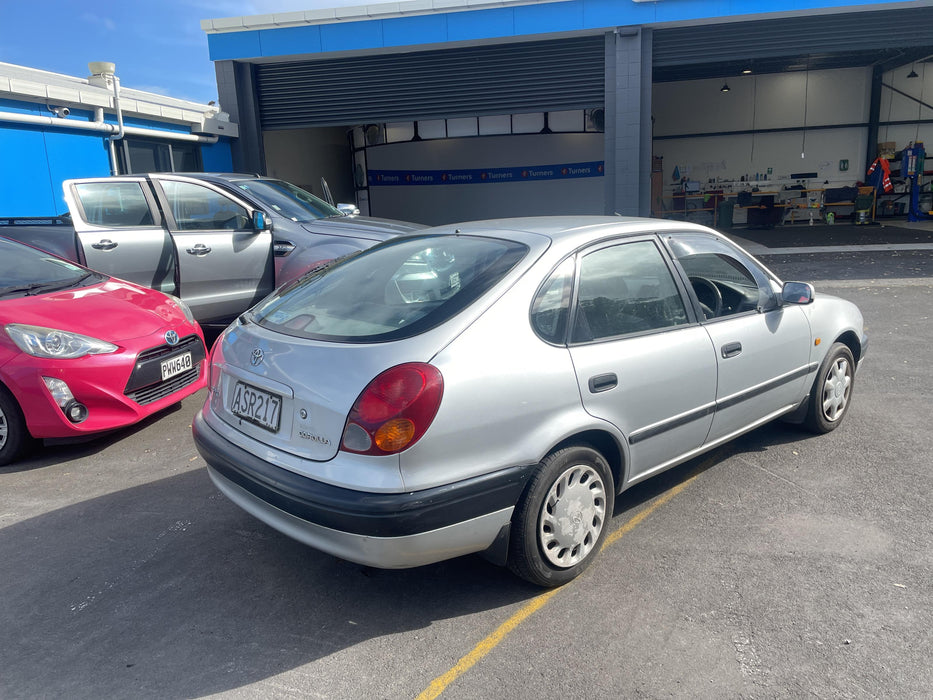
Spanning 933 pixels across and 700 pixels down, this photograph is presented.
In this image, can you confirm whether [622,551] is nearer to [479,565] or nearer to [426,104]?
[479,565]

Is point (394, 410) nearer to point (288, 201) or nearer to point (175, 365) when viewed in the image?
point (175, 365)

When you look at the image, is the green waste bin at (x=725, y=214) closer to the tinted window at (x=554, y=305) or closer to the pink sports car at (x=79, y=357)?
the pink sports car at (x=79, y=357)

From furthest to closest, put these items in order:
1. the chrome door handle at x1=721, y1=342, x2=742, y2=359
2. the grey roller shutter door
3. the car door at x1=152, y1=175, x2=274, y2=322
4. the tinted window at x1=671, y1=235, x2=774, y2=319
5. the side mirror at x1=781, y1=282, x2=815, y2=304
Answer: the grey roller shutter door, the car door at x1=152, y1=175, x2=274, y2=322, the side mirror at x1=781, y1=282, x2=815, y2=304, the tinted window at x1=671, y1=235, x2=774, y2=319, the chrome door handle at x1=721, y1=342, x2=742, y2=359

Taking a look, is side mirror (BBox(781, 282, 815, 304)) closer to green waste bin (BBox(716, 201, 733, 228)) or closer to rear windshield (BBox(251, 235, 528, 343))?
rear windshield (BBox(251, 235, 528, 343))

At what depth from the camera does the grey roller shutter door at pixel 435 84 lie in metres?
15.0

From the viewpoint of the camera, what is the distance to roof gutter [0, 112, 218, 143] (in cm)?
1022

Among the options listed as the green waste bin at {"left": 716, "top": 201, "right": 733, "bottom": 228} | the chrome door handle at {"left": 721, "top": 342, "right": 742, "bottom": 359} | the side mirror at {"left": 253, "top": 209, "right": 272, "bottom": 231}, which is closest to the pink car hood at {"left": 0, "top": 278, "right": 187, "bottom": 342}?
the side mirror at {"left": 253, "top": 209, "right": 272, "bottom": 231}

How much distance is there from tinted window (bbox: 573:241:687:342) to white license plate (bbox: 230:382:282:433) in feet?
4.23

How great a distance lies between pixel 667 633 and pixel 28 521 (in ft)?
10.7

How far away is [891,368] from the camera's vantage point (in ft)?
20.2

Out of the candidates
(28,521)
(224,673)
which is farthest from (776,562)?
(28,521)

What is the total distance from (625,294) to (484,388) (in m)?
1.05

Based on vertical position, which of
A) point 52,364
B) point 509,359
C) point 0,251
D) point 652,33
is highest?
point 652,33

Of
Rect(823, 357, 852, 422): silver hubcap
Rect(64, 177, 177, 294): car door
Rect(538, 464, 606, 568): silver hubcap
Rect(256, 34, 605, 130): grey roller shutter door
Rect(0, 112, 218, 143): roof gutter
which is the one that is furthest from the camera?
Rect(256, 34, 605, 130): grey roller shutter door
